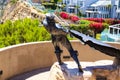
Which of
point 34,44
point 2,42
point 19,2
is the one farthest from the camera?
point 19,2

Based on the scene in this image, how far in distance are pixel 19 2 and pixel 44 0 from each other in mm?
21420

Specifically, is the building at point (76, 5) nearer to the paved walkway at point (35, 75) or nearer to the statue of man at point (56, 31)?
the paved walkway at point (35, 75)

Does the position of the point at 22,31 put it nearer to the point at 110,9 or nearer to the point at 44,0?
the point at 110,9

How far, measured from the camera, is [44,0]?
222 feet

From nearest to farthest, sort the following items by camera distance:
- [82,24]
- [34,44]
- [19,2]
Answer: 1. [34,44]
2. [82,24]
3. [19,2]

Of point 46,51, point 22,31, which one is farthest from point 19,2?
point 46,51

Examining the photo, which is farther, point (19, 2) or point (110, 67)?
point (19, 2)

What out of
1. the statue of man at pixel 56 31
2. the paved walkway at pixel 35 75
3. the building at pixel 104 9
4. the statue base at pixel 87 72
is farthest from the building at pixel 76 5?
the statue of man at pixel 56 31

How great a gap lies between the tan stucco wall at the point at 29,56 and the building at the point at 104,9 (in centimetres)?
4645

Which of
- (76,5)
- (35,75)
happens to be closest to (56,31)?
(35,75)

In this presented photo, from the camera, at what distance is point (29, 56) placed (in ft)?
41.2

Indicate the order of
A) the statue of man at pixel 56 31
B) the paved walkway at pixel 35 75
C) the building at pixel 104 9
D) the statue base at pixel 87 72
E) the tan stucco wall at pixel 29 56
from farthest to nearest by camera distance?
the building at pixel 104 9
the paved walkway at pixel 35 75
the tan stucco wall at pixel 29 56
the statue base at pixel 87 72
the statue of man at pixel 56 31

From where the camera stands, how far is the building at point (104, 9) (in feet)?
198

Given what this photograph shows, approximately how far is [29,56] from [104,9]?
5043 centimetres
